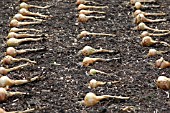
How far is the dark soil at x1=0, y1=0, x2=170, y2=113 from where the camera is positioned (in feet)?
11.1

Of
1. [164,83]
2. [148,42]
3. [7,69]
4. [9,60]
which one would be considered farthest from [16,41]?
[164,83]

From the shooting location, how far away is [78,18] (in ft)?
16.3

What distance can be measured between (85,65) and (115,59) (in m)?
0.24

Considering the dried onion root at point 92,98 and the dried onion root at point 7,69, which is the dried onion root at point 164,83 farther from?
the dried onion root at point 7,69

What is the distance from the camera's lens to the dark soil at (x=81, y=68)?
133 inches

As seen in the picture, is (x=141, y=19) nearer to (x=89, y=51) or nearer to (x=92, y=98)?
(x=89, y=51)

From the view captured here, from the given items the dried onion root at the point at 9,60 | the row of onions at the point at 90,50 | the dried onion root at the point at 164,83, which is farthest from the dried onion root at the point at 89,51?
the dried onion root at the point at 164,83

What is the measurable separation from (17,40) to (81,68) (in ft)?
2.55

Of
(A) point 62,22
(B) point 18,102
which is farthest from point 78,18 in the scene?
(B) point 18,102

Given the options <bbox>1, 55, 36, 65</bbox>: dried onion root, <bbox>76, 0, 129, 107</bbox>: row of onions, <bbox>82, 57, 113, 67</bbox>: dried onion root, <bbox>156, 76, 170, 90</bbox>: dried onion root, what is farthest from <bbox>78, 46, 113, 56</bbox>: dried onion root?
<bbox>156, 76, 170, 90</bbox>: dried onion root

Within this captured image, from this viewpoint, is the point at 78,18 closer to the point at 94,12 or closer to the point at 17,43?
the point at 94,12

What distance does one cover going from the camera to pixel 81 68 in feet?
13.0

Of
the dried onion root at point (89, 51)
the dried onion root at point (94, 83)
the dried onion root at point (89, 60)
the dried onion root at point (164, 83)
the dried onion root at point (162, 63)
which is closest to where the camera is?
the dried onion root at point (164, 83)

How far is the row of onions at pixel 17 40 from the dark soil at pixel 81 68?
0.13ft
